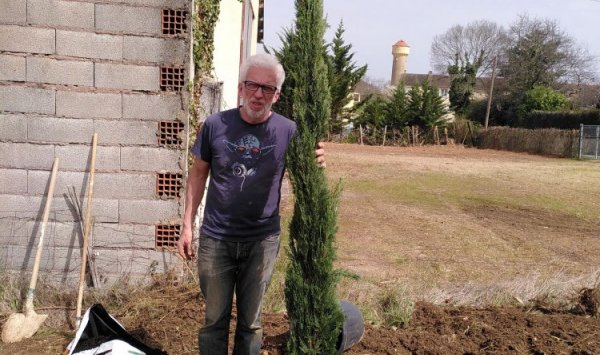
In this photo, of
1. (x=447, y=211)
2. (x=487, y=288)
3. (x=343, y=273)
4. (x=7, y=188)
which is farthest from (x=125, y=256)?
(x=447, y=211)

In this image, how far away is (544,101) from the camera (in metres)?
39.8

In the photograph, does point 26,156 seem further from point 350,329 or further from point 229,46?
point 229,46

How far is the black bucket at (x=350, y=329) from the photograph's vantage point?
3.54m

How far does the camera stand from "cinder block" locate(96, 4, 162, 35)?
4660 millimetres

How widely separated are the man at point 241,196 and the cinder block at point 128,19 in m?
2.13

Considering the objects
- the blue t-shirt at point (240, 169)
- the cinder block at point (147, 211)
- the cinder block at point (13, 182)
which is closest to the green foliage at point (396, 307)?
the blue t-shirt at point (240, 169)

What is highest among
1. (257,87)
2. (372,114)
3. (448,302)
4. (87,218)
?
(372,114)

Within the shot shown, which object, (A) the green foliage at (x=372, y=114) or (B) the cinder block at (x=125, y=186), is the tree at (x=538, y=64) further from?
(B) the cinder block at (x=125, y=186)

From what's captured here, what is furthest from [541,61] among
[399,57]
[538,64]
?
[399,57]

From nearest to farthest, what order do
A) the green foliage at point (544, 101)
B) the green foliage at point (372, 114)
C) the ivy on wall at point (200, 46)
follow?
the ivy on wall at point (200, 46)
the green foliage at point (372, 114)
the green foliage at point (544, 101)

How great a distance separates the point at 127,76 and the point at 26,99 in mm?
930

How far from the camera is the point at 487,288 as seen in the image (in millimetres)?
5070

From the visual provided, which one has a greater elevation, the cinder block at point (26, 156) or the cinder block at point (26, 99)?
the cinder block at point (26, 99)

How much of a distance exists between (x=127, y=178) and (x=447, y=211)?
7618 mm
